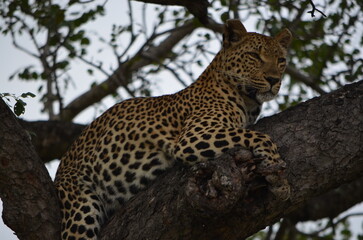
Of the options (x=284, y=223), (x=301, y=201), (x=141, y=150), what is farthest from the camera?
(x=284, y=223)

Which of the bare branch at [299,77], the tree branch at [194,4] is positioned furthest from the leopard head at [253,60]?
the bare branch at [299,77]

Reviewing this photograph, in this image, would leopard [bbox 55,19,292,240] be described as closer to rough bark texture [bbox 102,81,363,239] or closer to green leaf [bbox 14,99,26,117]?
rough bark texture [bbox 102,81,363,239]

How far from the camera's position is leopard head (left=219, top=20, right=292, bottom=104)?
7.35 m

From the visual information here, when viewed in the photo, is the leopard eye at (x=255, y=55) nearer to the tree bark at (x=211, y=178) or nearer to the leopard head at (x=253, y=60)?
the leopard head at (x=253, y=60)

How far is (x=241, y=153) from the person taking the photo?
5199mm

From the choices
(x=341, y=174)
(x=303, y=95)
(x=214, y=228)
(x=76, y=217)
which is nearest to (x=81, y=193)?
(x=76, y=217)

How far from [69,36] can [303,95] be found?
3.83 m

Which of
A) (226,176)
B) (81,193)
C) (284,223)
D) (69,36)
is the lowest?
(284,223)

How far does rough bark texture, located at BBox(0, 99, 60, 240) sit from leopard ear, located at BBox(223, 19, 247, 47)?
298 cm

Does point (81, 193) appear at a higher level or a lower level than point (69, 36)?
lower

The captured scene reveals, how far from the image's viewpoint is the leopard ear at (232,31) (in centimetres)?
786

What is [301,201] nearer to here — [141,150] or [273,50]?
[141,150]

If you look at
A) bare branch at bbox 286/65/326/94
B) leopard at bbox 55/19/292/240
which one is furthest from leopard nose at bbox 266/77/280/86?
bare branch at bbox 286/65/326/94

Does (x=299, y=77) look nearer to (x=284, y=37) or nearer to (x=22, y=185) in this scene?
(x=284, y=37)
